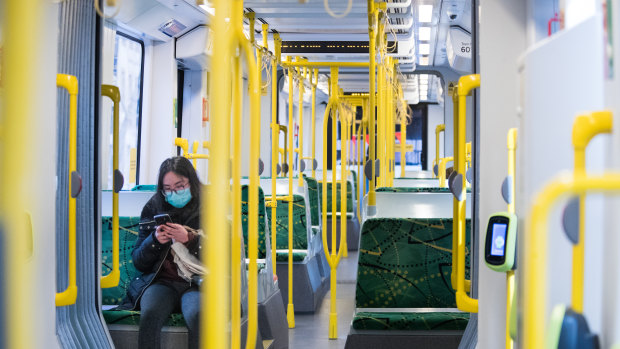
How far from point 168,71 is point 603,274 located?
6521mm

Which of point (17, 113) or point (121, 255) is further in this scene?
point (121, 255)

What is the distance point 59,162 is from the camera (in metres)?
2.69

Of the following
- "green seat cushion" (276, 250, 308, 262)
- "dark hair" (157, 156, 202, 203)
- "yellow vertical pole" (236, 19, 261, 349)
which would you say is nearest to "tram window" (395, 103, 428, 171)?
"green seat cushion" (276, 250, 308, 262)

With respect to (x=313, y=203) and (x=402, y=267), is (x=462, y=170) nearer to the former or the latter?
(x=402, y=267)

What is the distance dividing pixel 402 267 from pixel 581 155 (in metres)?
2.86

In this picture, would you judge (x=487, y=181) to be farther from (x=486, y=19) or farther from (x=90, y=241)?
(x=90, y=241)

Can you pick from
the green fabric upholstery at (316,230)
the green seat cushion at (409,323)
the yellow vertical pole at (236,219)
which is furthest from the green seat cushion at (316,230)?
the yellow vertical pole at (236,219)

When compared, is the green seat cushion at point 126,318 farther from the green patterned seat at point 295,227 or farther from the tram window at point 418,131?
the tram window at point 418,131

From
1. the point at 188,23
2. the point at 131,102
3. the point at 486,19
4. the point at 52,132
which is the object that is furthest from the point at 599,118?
the point at 188,23

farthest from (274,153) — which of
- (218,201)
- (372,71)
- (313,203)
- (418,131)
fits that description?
(418,131)

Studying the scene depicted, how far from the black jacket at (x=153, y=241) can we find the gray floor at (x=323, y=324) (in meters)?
1.73

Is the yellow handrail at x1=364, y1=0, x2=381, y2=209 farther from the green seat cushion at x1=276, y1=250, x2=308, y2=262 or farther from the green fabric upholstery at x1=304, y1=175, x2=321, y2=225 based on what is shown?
the green fabric upholstery at x1=304, y1=175, x2=321, y2=225

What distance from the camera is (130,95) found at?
6.75 meters

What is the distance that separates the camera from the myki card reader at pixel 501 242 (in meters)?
1.69
